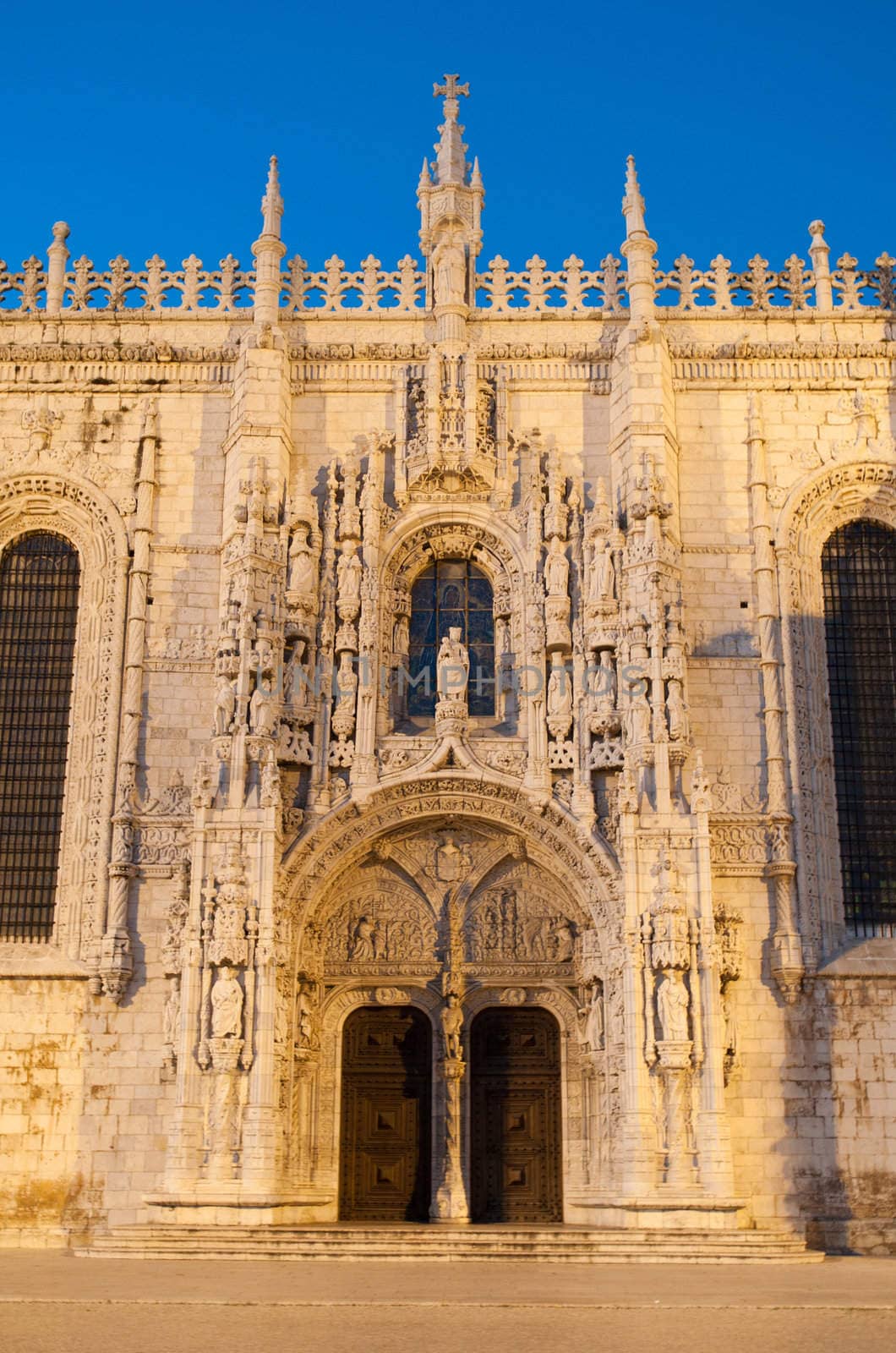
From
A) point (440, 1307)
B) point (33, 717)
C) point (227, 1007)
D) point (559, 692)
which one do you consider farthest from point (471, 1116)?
point (440, 1307)

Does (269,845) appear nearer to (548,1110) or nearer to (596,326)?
(548,1110)

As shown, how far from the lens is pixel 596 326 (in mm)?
23516

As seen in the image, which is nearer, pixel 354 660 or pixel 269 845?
pixel 269 845

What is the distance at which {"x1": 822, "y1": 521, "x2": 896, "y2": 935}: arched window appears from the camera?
70.9 feet

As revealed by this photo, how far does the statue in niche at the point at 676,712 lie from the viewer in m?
20.4

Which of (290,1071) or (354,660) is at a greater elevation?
(354,660)

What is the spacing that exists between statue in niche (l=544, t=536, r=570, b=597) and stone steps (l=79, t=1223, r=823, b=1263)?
8468 mm

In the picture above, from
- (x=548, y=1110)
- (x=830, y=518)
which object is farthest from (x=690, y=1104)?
(x=830, y=518)

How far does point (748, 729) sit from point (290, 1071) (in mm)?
7747

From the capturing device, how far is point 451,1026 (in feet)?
68.7

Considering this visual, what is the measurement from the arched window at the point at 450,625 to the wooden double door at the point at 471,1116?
4421 millimetres

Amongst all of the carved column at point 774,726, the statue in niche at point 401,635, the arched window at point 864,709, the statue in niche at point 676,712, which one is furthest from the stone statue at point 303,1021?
the arched window at point 864,709

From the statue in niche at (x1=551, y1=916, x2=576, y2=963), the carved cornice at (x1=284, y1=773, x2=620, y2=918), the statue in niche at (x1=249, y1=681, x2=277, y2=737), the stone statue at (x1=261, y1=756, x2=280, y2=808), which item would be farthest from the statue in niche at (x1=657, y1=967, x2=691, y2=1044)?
the statue in niche at (x1=249, y1=681, x2=277, y2=737)

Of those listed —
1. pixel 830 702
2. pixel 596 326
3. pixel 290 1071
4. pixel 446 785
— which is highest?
pixel 596 326
